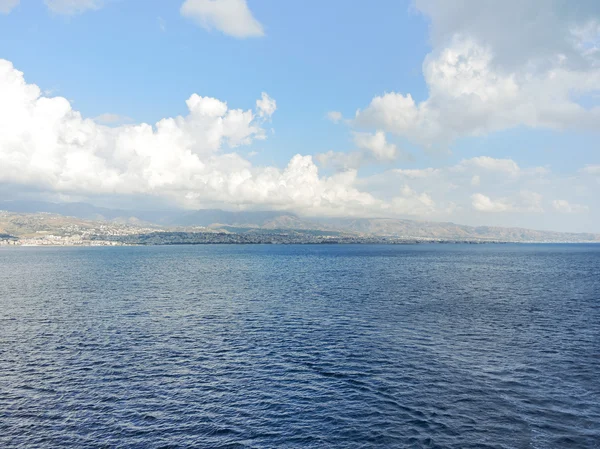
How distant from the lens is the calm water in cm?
3525

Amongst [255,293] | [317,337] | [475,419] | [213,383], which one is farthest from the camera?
[255,293]

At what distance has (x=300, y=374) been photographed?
161 feet

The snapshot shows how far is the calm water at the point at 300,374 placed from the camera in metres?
35.2

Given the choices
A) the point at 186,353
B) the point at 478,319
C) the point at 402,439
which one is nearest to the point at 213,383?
the point at 186,353

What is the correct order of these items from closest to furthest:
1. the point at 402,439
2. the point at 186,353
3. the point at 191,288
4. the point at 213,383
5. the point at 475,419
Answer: the point at 402,439
the point at 475,419
the point at 213,383
the point at 186,353
the point at 191,288

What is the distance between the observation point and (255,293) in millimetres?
116812

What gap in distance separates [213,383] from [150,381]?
26.5ft

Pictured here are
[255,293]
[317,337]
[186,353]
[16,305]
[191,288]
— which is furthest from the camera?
[191,288]

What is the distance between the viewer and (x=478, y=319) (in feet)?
261

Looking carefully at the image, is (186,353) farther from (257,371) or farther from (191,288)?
(191,288)

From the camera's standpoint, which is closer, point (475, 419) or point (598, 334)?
point (475, 419)

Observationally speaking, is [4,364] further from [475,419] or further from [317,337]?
[475,419]

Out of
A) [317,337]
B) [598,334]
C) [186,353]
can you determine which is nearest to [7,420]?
[186,353]

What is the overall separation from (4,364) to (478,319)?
275 ft
